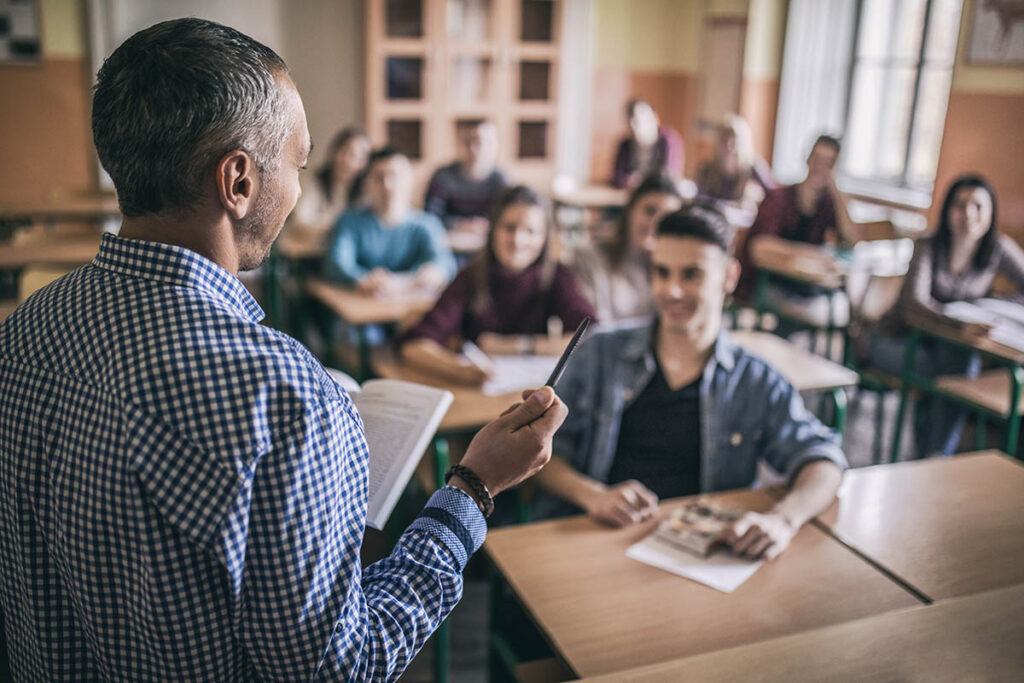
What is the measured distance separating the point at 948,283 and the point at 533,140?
4.59 metres

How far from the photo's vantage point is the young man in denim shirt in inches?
82.9

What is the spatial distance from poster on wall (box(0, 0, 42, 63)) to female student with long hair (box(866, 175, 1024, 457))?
5.85 metres

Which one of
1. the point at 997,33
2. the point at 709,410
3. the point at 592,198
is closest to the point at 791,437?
the point at 709,410

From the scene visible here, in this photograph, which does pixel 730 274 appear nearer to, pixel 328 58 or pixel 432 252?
pixel 432 252

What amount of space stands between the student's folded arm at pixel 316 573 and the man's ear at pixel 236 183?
216 mm

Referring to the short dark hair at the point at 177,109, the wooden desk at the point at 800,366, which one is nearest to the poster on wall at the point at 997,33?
the wooden desk at the point at 800,366

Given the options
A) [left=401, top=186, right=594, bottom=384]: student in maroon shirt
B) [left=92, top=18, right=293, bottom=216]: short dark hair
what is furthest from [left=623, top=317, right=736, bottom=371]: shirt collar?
[left=92, top=18, right=293, bottom=216]: short dark hair

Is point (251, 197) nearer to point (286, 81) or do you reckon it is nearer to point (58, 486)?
point (286, 81)

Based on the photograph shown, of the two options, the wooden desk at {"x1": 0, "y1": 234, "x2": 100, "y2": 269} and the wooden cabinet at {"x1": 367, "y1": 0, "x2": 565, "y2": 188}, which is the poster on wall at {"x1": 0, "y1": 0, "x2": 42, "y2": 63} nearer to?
the wooden cabinet at {"x1": 367, "y1": 0, "x2": 565, "y2": 188}

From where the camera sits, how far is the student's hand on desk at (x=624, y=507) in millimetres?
1752

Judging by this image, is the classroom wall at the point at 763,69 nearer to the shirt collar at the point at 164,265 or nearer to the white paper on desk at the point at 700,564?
the white paper on desk at the point at 700,564

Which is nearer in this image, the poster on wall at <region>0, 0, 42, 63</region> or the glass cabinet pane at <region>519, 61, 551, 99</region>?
the poster on wall at <region>0, 0, 42, 63</region>

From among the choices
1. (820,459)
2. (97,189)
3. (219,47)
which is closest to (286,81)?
(219,47)

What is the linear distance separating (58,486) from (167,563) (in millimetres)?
145
